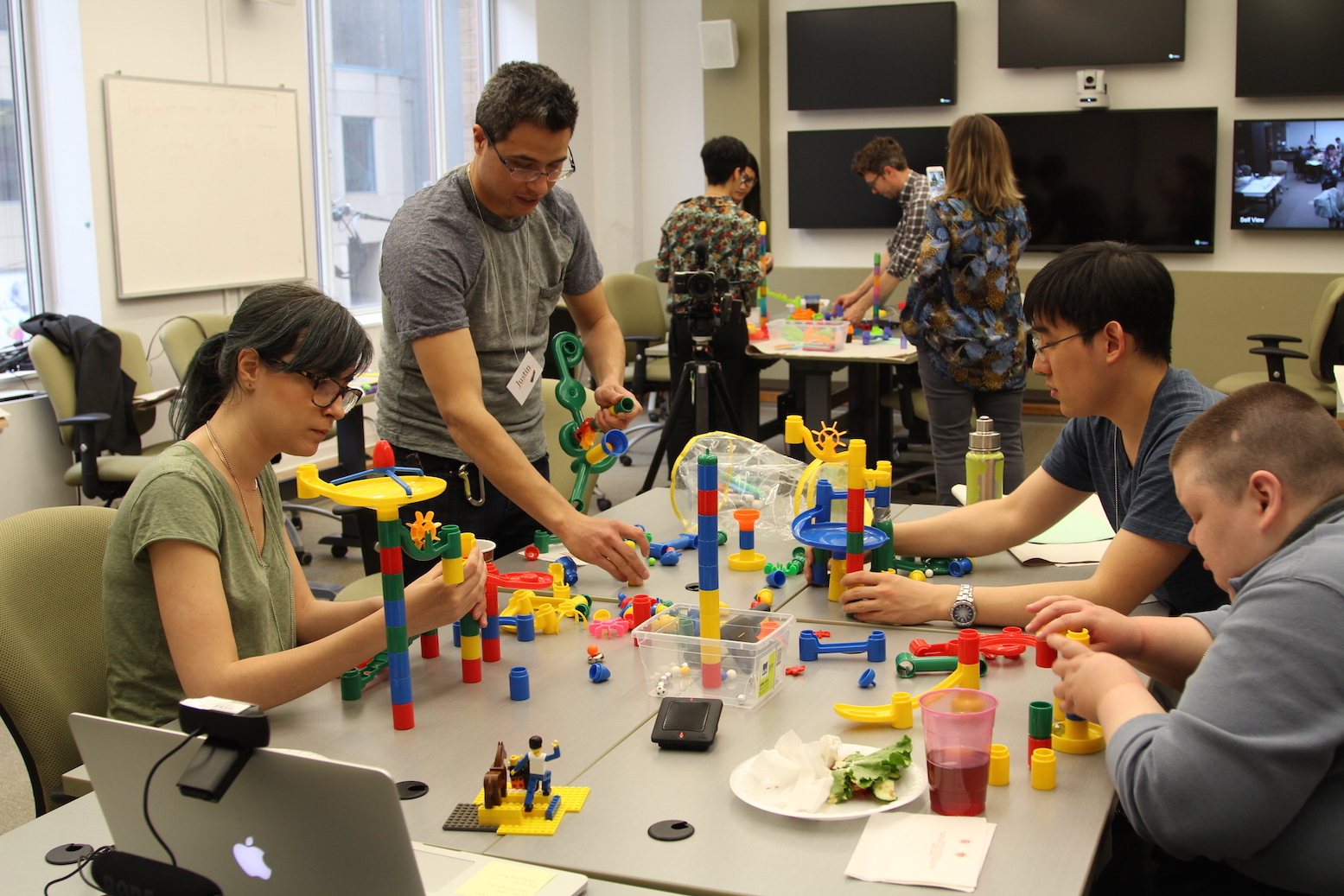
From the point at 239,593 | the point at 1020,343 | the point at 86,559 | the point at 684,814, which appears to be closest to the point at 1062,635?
the point at 684,814

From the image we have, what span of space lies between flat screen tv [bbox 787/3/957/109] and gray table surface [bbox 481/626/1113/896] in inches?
239

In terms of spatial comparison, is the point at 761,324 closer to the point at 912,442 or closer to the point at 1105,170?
the point at 912,442

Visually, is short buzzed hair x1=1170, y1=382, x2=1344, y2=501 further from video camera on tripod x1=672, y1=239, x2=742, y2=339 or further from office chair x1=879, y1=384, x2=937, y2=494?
office chair x1=879, y1=384, x2=937, y2=494

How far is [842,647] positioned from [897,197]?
4132mm

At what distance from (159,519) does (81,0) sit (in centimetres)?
374

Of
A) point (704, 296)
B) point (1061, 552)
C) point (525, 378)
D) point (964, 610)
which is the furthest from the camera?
point (704, 296)

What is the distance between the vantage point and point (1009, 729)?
1.41 m

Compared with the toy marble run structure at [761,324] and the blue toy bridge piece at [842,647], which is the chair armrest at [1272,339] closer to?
the toy marble run structure at [761,324]

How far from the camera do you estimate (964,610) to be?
70.1 inches

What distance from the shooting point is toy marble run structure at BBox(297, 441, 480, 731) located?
1415 millimetres

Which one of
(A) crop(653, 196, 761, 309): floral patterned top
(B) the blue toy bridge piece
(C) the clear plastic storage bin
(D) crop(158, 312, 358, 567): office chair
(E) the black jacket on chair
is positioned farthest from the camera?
(A) crop(653, 196, 761, 309): floral patterned top

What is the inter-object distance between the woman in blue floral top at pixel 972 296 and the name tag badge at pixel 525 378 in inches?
74.7

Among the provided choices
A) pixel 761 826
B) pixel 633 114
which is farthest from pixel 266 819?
pixel 633 114

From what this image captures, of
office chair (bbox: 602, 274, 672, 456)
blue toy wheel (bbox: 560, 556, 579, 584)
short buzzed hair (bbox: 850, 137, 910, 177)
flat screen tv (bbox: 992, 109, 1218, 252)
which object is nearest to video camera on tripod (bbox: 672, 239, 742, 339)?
short buzzed hair (bbox: 850, 137, 910, 177)
